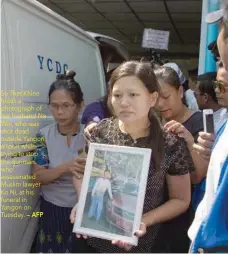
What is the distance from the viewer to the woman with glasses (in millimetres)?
2316

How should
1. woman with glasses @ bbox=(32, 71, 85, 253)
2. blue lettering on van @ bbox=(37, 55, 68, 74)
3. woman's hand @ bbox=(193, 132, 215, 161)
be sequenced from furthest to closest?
blue lettering on van @ bbox=(37, 55, 68, 74) < woman with glasses @ bbox=(32, 71, 85, 253) < woman's hand @ bbox=(193, 132, 215, 161)

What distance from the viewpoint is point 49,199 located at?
237 cm

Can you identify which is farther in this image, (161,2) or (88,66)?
(161,2)

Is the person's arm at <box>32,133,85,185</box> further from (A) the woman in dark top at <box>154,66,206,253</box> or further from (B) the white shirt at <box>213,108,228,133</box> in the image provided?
(B) the white shirt at <box>213,108,228,133</box>

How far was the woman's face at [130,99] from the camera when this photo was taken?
160 cm

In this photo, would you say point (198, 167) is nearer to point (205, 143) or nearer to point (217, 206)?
point (205, 143)

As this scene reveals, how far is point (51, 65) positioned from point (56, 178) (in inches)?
34.3

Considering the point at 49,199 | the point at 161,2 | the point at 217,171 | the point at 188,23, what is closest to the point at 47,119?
the point at 49,199

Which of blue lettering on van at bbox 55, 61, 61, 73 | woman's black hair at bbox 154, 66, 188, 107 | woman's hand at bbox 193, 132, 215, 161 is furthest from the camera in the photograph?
blue lettering on van at bbox 55, 61, 61, 73

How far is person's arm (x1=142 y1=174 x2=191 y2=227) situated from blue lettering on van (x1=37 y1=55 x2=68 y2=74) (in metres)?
1.30

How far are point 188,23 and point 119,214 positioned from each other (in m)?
7.88

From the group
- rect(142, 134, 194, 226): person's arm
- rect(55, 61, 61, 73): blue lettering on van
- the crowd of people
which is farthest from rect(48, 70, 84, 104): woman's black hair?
rect(142, 134, 194, 226): person's arm

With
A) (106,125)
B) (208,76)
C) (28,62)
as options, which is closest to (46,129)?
(28,62)

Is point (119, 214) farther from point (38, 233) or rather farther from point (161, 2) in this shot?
point (161, 2)
